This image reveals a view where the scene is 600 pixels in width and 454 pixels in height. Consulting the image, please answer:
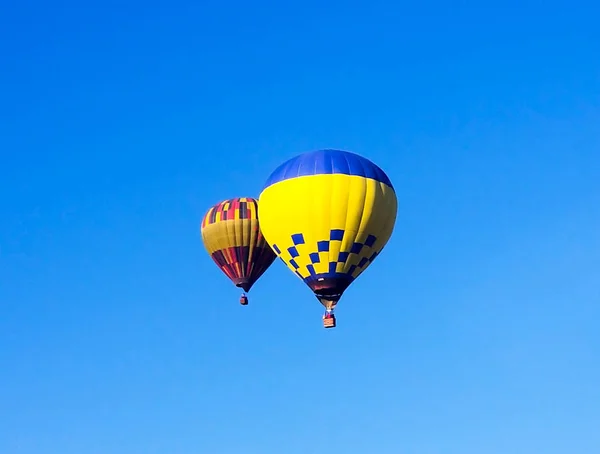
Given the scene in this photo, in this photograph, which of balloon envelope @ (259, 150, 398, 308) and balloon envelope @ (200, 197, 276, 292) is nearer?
balloon envelope @ (259, 150, 398, 308)

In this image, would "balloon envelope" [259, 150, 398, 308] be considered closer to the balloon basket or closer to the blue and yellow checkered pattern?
A: the blue and yellow checkered pattern

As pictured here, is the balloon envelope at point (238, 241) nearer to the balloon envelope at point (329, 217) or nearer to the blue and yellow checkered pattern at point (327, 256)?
the balloon envelope at point (329, 217)

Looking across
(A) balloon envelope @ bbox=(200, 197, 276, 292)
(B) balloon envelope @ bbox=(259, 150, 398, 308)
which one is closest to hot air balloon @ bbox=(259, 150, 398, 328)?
(B) balloon envelope @ bbox=(259, 150, 398, 308)

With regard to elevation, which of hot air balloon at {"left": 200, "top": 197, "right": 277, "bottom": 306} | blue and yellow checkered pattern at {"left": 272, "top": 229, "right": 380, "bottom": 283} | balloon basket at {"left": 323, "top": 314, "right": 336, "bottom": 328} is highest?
hot air balloon at {"left": 200, "top": 197, "right": 277, "bottom": 306}

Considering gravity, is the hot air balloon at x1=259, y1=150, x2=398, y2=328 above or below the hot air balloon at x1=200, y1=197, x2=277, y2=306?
below

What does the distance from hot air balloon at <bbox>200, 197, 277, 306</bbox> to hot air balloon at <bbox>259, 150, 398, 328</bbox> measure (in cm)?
503

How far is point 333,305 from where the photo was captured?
126 ft

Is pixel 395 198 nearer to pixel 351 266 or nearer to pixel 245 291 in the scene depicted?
pixel 351 266

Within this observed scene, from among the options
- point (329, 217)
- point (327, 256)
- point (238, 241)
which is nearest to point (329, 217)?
point (329, 217)

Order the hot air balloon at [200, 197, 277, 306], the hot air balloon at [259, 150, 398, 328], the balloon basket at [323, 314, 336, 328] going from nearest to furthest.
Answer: the hot air balloon at [259, 150, 398, 328] → the balloon basket at [323, 314, 336, 328] → the hot air balloon at [200, 197, 277, 306]

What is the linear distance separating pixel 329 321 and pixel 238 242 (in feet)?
24.2

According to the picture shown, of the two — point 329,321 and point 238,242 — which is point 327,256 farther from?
point 238,242

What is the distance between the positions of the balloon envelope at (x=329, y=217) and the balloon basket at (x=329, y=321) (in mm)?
466

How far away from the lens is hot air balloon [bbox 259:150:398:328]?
37.8 m
